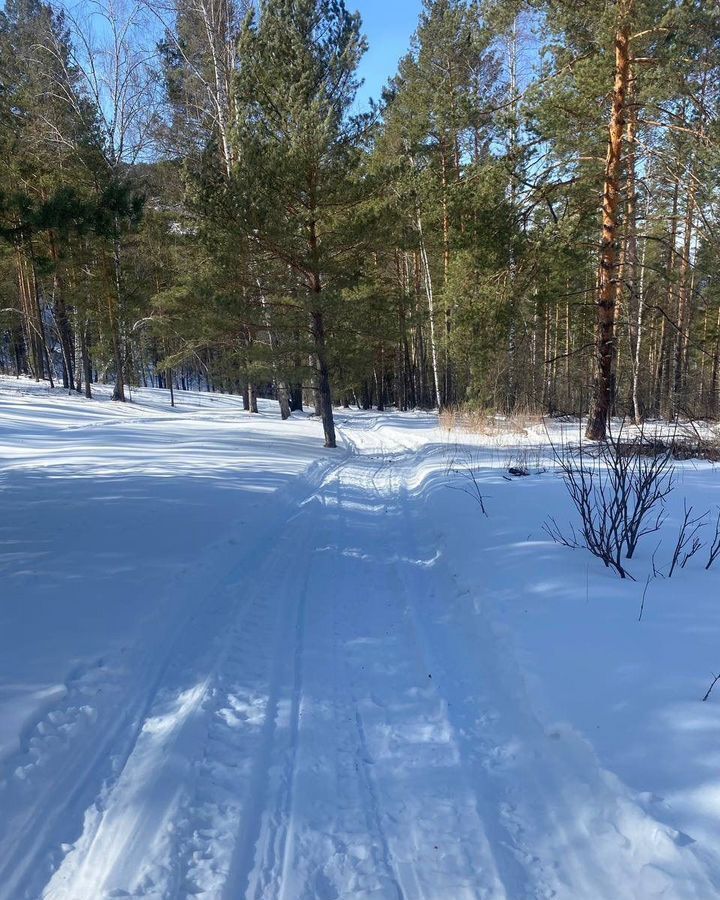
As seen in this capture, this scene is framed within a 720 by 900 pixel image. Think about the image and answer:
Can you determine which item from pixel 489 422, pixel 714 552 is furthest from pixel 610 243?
pixel 714 552

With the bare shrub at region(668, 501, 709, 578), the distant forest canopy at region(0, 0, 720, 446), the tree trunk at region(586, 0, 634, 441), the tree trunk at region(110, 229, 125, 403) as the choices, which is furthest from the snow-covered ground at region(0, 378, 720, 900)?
the tree trunk at region(110, 229, 125, 403)

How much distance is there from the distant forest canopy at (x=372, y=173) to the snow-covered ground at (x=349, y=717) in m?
2.55

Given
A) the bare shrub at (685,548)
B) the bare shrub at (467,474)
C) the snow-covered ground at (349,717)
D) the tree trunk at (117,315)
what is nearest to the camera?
the snow-covered ground at (349,717)

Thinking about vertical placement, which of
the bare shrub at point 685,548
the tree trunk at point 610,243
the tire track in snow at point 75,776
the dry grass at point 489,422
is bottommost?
the tire track in snow at point 75,776

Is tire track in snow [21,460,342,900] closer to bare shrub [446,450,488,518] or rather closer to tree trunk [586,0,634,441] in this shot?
bare shrub [446,450,488,518]

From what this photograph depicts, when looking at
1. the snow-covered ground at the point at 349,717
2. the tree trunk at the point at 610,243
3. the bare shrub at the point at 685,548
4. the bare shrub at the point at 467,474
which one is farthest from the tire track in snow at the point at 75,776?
the tree trunk at the point at 610,243

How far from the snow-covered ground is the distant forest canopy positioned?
2.55 m

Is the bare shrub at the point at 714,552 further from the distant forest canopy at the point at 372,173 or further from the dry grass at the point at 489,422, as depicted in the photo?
the dry grass at the point at 489,422

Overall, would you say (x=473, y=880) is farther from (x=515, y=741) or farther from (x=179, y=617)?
(x=179, y=617)

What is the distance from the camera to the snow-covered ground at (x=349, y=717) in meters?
1.95

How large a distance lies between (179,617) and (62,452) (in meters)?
8.07

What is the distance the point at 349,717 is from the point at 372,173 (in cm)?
1204

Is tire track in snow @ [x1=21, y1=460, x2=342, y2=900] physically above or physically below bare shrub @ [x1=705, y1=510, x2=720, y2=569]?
below

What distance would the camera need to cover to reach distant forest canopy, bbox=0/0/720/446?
340 inches
